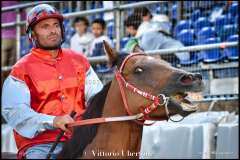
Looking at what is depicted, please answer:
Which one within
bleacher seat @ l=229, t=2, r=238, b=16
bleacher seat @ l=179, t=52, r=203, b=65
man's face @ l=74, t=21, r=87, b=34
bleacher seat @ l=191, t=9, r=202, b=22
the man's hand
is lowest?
the man's hand

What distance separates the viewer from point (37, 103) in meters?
5.57

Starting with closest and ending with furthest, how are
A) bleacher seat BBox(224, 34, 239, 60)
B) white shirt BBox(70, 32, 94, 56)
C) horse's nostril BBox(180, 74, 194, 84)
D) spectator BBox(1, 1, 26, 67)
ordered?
horse's nostril BBox(180, 74, 194, 84)
bleacher seat BBox(224, 34, 239, 60)
white shirt BBox(70, 32, 94, 56)
spectator BBox(1, 1, 26, 67)

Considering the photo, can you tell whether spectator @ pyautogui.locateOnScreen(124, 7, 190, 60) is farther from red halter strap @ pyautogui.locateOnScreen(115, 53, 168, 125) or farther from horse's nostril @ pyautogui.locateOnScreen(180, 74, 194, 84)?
horse's nostril @ pyautogui.locateOnScreen(180, 74, 194, 84)

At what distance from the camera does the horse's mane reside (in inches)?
200

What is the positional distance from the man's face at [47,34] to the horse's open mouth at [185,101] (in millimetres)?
1255

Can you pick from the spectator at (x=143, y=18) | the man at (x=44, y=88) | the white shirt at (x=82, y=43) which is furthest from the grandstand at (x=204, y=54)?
the man at (x=44, y=88)

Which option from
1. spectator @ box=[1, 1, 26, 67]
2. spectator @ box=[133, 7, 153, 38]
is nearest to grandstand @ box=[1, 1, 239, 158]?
spectator @ box=[133, 7, 153, 38]

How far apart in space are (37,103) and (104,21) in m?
5.55

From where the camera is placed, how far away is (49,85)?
18.4 ft

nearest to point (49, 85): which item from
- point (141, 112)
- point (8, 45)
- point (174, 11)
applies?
point (141, 112)

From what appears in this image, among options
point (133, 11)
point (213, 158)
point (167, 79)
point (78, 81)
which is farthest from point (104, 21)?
point (167, 79)

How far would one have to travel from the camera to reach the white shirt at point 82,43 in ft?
36.6

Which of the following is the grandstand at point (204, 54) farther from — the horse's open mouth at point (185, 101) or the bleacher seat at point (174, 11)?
the horse's open mouth at point (185, 101)

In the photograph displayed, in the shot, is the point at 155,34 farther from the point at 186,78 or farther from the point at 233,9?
the point at 186,78
